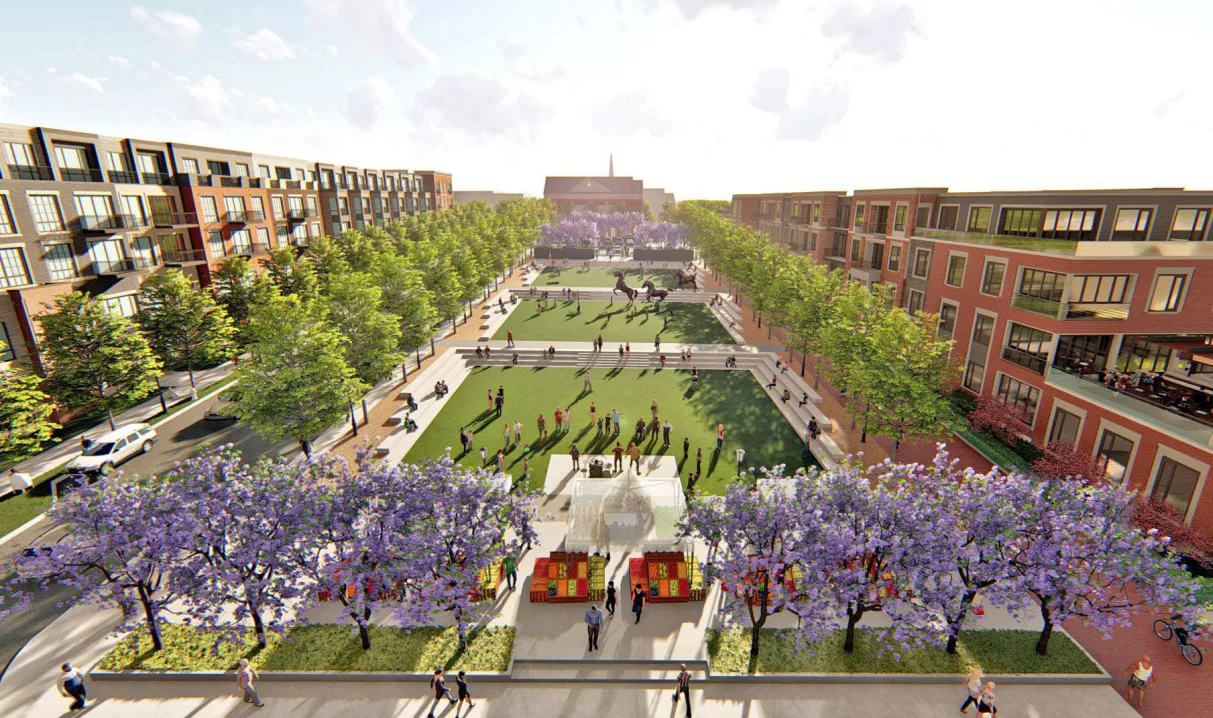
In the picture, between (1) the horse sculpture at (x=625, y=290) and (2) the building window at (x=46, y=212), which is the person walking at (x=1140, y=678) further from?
(2) the building window at (x=46, y=212)

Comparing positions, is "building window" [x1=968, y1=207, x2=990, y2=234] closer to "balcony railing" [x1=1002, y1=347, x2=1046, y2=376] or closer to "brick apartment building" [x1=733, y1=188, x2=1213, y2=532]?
"brick apartment building" [x1=733, y1=188, x2=1213, y2=532]

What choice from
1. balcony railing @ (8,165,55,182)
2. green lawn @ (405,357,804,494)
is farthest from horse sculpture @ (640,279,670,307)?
balcony railing @ (8,165,55,182)

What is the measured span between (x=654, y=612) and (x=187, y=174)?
52.5 metres

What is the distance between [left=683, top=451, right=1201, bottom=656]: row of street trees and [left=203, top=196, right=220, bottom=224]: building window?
5260cm

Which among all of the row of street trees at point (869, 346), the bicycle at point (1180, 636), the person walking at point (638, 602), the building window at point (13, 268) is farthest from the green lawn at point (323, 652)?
the building window at point (13, 268)

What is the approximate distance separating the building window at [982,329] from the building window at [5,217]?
58.5m

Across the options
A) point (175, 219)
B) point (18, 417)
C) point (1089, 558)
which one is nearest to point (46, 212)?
point (175, 219)

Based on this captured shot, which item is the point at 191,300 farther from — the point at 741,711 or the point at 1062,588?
the point at 1062,588

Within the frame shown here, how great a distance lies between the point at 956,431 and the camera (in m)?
29.1

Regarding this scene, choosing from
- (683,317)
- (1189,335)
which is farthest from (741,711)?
(683,317)

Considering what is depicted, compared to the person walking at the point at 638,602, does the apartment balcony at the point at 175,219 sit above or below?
above

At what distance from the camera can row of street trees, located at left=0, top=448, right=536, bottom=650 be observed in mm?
14711

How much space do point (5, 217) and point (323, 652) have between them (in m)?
34.4

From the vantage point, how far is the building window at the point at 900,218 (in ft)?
137
